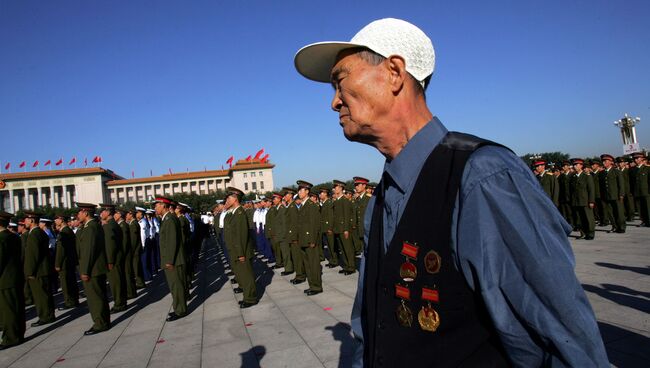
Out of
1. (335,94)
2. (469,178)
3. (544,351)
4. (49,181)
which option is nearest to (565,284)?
(544,351)

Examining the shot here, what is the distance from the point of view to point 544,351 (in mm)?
867

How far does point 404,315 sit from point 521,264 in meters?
0.39

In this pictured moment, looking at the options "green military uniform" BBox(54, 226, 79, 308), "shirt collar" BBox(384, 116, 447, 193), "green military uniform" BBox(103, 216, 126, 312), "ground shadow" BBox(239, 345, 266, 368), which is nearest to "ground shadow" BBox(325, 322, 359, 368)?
"ground shadow" BBox(239, 345, 266, 368)

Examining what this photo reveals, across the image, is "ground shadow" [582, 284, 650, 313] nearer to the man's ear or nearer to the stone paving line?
the stone paving line

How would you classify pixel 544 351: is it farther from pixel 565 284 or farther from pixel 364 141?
pixel 364 141

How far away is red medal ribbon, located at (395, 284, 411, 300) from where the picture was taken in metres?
1.07

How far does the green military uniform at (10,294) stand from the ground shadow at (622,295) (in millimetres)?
9516

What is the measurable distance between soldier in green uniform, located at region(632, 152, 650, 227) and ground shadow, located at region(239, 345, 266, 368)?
13.5m

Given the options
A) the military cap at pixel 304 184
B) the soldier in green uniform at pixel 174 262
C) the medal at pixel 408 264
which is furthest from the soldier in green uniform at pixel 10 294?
the medal at pixel 408 264

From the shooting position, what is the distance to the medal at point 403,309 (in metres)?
1.08

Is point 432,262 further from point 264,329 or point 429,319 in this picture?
point 264,329

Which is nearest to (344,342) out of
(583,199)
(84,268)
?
(84,268)

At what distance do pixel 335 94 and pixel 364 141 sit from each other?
214 millimetres

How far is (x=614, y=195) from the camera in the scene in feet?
40.4
